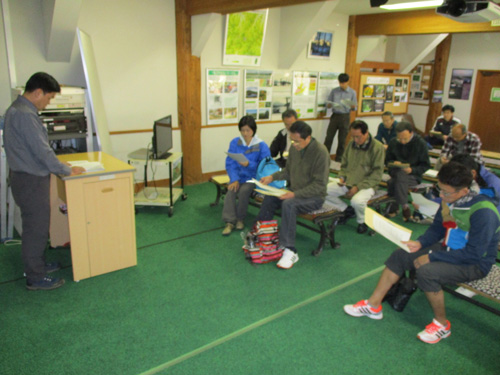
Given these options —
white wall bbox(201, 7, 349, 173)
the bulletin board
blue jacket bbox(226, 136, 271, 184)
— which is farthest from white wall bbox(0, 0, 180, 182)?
the bulletin board

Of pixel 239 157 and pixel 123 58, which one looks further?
pixel 123 58

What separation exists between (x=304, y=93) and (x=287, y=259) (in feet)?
15.3

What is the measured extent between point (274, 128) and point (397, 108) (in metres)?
3.92

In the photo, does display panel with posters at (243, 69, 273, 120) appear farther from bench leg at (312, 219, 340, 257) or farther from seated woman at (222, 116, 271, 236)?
bench leg at (312, 219, 340, 257)

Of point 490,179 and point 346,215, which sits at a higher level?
point 490,179

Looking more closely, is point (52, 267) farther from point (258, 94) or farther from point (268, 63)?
point (268, 63)

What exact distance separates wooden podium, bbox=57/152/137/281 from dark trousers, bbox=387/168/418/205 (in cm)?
315

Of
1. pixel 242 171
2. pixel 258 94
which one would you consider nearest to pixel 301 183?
pixel 242 171

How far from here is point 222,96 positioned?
635 centimetres

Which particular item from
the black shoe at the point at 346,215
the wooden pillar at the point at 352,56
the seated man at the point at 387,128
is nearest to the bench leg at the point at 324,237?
the black shoe at the point at 346,215

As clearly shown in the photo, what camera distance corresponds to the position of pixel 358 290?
130 inches

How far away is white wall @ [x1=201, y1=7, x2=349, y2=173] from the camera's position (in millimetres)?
6109

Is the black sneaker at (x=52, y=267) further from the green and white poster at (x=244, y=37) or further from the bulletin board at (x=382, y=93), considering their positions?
the bulletin board at (x=382, y=93)

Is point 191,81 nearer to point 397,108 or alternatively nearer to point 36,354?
point 36,354
